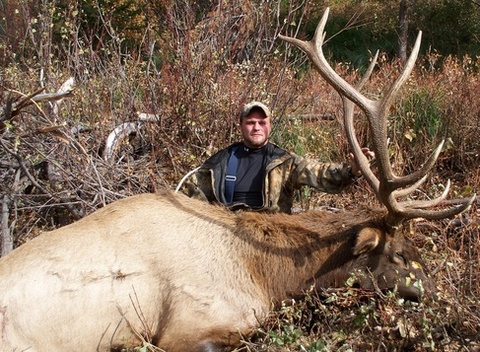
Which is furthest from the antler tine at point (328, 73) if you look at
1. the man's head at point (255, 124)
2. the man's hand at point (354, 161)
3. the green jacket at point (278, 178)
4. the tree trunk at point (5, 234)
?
the tree trunk at point (5, 234)

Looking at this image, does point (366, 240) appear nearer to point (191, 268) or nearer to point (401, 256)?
point (401, 256)

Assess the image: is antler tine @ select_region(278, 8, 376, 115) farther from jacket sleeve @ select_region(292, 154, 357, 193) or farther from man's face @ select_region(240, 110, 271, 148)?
man's face @ select_region(240, 110, 271, 148)

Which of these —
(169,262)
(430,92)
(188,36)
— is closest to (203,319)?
(169,262)

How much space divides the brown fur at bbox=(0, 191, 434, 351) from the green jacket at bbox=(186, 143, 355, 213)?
2.16 feet

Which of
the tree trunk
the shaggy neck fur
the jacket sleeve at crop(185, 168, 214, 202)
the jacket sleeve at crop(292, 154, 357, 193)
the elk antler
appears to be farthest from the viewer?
the tree trunk

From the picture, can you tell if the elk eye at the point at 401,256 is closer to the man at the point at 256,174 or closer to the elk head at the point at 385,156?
the elk head at the point at 385,156

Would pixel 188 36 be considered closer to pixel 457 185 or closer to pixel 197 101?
pixel 197 101

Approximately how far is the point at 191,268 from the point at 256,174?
4.77ft

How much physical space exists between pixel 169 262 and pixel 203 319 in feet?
1.50

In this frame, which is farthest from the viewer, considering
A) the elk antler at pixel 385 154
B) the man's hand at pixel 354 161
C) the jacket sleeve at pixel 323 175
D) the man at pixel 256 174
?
the man at pixel 256 174

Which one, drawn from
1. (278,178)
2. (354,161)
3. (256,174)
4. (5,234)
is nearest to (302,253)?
(354,161)

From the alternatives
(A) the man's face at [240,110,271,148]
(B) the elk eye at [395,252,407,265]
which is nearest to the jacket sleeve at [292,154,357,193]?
(A) the man's face at [240,110,271,148]

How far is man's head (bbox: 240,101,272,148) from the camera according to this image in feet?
17.9

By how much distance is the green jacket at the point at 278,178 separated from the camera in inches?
202
